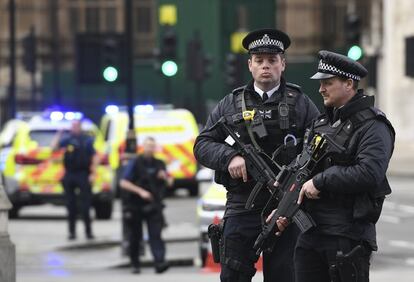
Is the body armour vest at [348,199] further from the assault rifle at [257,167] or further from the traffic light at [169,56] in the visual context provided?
the traffic light at [169,56]

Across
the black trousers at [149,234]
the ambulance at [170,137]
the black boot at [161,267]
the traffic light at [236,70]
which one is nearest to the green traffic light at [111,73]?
the black trousers at [149,234]

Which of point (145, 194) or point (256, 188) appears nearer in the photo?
point (256, 188)

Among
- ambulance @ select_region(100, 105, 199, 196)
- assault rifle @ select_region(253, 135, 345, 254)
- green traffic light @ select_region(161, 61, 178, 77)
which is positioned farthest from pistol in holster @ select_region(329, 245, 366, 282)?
ambulance @ select_region(100, 105, 199, 196)

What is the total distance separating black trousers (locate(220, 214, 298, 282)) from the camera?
8.68 metres

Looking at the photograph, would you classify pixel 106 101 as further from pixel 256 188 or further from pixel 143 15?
pixel 256 188

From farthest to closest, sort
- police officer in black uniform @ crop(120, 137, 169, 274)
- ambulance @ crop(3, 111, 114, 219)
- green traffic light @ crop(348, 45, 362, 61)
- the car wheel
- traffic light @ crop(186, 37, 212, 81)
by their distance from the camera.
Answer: traffic light @ crop(186, 37, 212, 81), the car wheel, green traffic light @ crop(348, 45, 362, 61), ambulance @ crop(3, 111, 114, 219), police officer in black uniform @ crop(120, 137, 169, 274)

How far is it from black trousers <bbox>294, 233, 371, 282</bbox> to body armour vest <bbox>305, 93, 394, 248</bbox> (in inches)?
2.1

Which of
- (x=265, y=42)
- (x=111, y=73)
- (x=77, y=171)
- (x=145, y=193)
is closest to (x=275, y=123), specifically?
(x=265, y=42)

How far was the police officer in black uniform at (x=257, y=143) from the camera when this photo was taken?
868 cm

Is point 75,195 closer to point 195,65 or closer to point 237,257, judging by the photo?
point 195,65

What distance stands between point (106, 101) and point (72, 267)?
47688 millimetres

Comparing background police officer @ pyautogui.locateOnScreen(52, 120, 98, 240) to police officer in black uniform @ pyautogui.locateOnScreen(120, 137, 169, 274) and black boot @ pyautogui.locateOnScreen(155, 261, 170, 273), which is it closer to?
police officer in black uniform @ pyautogui.locateOnScreen(120, 137, 169, 274)

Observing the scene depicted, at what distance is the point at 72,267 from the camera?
18.2 meters

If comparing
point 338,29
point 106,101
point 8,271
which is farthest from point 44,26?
point 8,271
